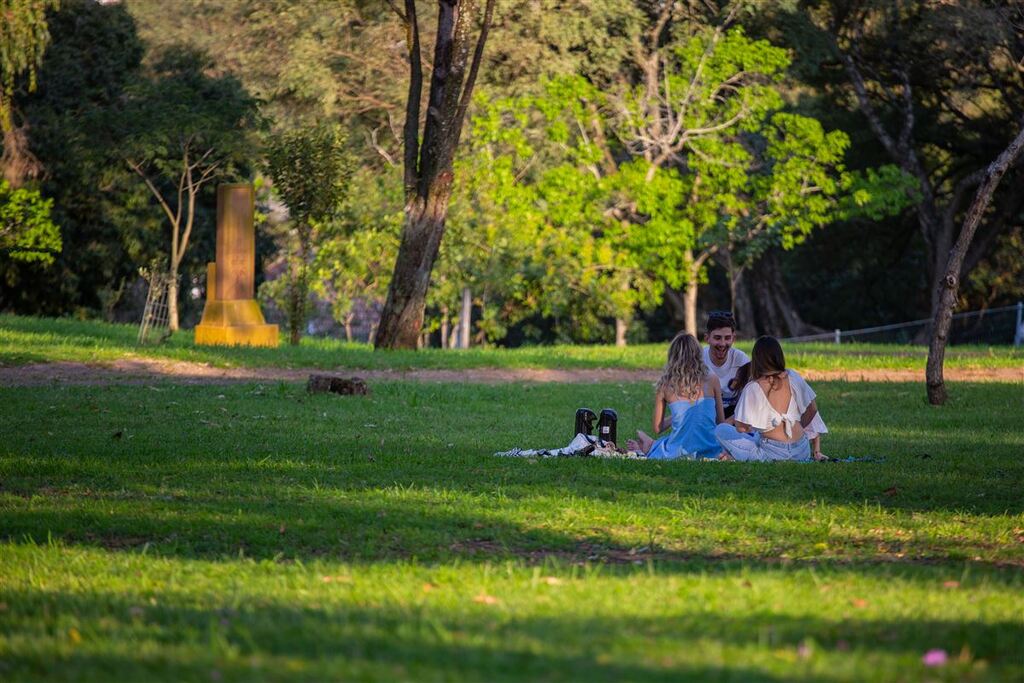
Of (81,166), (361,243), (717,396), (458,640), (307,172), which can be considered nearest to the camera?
(458,640)

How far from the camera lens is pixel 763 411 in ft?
35.9

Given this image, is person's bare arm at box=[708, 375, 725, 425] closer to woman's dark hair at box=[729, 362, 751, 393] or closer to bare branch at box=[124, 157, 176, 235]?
woman's dark hair at box=[729, 362, 751, 393]

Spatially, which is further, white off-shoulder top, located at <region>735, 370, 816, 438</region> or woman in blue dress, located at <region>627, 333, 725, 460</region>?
woman in blue dress, located at <region>627, 333, 725, 460</region>

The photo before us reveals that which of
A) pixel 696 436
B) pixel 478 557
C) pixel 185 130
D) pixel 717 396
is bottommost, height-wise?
pixel 478 557

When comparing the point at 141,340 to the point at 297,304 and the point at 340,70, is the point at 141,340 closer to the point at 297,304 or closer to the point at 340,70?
the point at 297,304

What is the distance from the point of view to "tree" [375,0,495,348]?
23500mm

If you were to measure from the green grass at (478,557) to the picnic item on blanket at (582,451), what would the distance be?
38 centimetres

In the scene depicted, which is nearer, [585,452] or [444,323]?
[585,452]

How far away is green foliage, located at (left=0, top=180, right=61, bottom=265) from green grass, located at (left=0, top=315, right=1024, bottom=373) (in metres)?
1.35

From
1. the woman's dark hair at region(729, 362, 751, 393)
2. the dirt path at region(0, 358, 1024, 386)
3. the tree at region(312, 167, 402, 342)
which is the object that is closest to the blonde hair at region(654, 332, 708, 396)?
the woman's dark hair at region(729, 362, 751, 393)

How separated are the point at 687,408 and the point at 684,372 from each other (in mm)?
295

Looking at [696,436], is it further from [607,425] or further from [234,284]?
[234,284]

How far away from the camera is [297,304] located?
90.5 ft

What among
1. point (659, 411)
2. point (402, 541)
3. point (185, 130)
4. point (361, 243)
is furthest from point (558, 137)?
point (402, 541)
